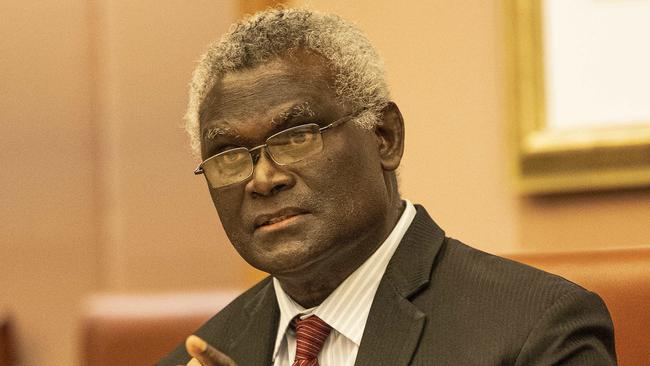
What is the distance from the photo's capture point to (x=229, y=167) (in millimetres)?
2154

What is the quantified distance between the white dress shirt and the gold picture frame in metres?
0.62

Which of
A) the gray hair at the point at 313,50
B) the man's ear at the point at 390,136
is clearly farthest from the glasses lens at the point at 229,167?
the man's ear at the point at 390,136

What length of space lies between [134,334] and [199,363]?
848 mm

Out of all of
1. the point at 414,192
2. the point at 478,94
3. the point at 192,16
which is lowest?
the point at 414,192

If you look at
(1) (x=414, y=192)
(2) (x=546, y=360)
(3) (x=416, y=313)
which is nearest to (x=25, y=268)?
(1) (x=414, y=192)

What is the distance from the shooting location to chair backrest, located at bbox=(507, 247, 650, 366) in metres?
2.25

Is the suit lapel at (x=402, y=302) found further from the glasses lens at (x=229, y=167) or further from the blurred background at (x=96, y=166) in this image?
the blurred background at (x=96, y=166)

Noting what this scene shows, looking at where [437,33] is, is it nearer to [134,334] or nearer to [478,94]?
[478,94]

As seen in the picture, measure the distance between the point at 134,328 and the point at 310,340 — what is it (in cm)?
76

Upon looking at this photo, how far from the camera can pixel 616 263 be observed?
2.32 meters

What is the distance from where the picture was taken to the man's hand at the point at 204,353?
1.84 meters

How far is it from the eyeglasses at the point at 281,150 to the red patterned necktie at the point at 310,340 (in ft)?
1.05

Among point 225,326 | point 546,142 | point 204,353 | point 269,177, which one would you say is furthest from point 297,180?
point 546,142

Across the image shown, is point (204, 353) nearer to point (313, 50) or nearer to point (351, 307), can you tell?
point (351, 307)
